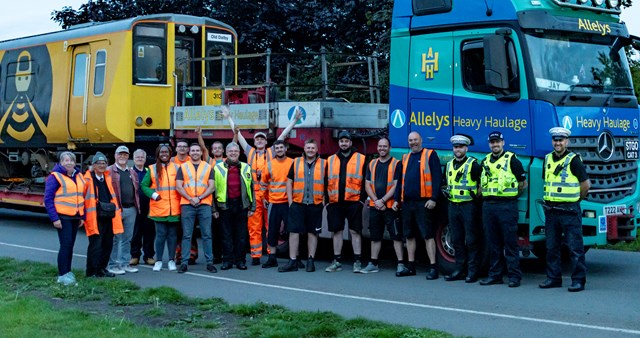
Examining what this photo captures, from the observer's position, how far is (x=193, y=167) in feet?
42.5

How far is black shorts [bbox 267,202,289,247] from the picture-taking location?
1311 centimetres

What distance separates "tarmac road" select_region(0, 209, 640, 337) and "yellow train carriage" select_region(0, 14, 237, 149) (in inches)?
131

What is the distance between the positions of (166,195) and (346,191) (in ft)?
8.14

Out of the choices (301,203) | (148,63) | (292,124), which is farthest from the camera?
(148,63)

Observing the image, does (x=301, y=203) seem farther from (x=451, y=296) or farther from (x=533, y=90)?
(x=533, y=90)

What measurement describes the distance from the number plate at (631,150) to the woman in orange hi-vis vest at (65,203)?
22.2 ft

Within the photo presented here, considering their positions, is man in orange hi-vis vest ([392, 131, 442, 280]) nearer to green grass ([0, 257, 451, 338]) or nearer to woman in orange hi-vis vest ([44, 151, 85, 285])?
green grass ([0, 257, 451, 338])

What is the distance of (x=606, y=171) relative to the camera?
11.4 m

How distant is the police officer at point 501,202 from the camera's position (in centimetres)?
1098

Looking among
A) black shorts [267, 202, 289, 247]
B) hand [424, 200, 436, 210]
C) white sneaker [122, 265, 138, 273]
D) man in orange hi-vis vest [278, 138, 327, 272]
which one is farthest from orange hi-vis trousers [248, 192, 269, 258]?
hand [424, 200, 436, 210]

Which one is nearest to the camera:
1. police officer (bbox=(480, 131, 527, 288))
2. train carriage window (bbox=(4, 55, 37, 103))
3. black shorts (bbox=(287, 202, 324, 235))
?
police officer (bbox=(480, 131, 527, 288))

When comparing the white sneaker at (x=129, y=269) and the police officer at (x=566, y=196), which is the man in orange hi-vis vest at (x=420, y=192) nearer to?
the police officer at (x=566, y=196)

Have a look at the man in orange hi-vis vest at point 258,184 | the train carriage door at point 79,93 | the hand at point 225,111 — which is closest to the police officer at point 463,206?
the man in orange hi-vis vest at point 258,184

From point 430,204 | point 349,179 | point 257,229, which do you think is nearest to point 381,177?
point 349,179
